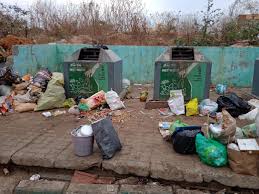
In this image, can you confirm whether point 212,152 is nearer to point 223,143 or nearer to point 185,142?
point 223,143

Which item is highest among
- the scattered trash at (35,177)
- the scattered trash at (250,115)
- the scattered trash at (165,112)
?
the scattered trash at (250,115)

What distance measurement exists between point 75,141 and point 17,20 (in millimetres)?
9569

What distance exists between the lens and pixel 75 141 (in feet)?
10.4

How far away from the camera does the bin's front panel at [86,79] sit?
566 centimetres

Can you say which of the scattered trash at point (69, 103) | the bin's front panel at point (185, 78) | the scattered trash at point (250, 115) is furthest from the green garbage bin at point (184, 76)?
the scattered trash at point (69, 103)

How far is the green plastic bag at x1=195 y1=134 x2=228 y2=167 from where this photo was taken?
9.64 ft

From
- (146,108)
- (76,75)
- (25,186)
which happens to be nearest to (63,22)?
(76,75)

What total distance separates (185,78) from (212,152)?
2.59 metres

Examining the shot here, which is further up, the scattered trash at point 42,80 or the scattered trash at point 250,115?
the scattered trash at point 42,80

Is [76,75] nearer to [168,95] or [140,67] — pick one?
[168,95]

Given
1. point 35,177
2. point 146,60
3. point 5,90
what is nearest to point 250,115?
point 35,177

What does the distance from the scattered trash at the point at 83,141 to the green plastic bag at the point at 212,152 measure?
128 cm

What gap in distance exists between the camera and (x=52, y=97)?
213 inches

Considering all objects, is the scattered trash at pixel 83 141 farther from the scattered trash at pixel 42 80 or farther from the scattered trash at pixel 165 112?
the scattered trash at pixel 42 80
